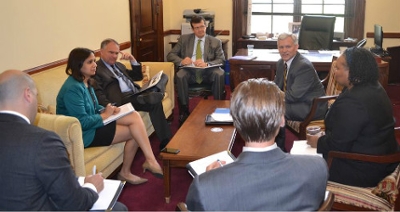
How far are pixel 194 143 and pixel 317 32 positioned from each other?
12.7 ft

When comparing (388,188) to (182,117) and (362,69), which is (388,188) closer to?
(362,69)

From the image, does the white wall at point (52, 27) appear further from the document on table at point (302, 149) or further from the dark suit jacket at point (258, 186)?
the dark suit jacket at point (258, 186)

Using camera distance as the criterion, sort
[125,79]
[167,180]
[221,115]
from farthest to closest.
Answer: [125,79]
[221,115]
[167,180]

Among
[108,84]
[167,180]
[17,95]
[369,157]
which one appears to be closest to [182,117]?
[108,84]

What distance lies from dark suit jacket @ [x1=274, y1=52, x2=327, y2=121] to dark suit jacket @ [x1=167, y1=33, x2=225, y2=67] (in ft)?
5.31

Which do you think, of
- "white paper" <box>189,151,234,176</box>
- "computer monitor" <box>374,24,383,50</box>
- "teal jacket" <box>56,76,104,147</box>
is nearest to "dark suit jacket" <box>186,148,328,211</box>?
"white paper" <box>189,151,234,176</box>

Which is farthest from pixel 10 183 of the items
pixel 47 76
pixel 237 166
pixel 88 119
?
pixel 47 76

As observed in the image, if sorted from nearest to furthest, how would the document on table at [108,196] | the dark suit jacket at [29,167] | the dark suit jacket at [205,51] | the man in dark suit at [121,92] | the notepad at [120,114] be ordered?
the dark suit jacket at [29,167] → the document on table at [108,196] → the notepad at [120,114] → the man in dark suit at [121,92] → the dark suit jacket at [205,51]

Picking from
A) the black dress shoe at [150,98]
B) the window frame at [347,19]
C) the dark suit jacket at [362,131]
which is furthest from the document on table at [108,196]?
the window frame at [347,19]

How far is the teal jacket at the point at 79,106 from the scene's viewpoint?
332 cm

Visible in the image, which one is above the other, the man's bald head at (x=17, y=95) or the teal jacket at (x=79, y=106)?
the man's bald head at (x=17, y=95)

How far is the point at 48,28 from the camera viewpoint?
4.20 metres

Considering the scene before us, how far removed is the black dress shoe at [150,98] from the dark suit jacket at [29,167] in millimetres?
2404

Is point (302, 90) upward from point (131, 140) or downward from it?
upward
